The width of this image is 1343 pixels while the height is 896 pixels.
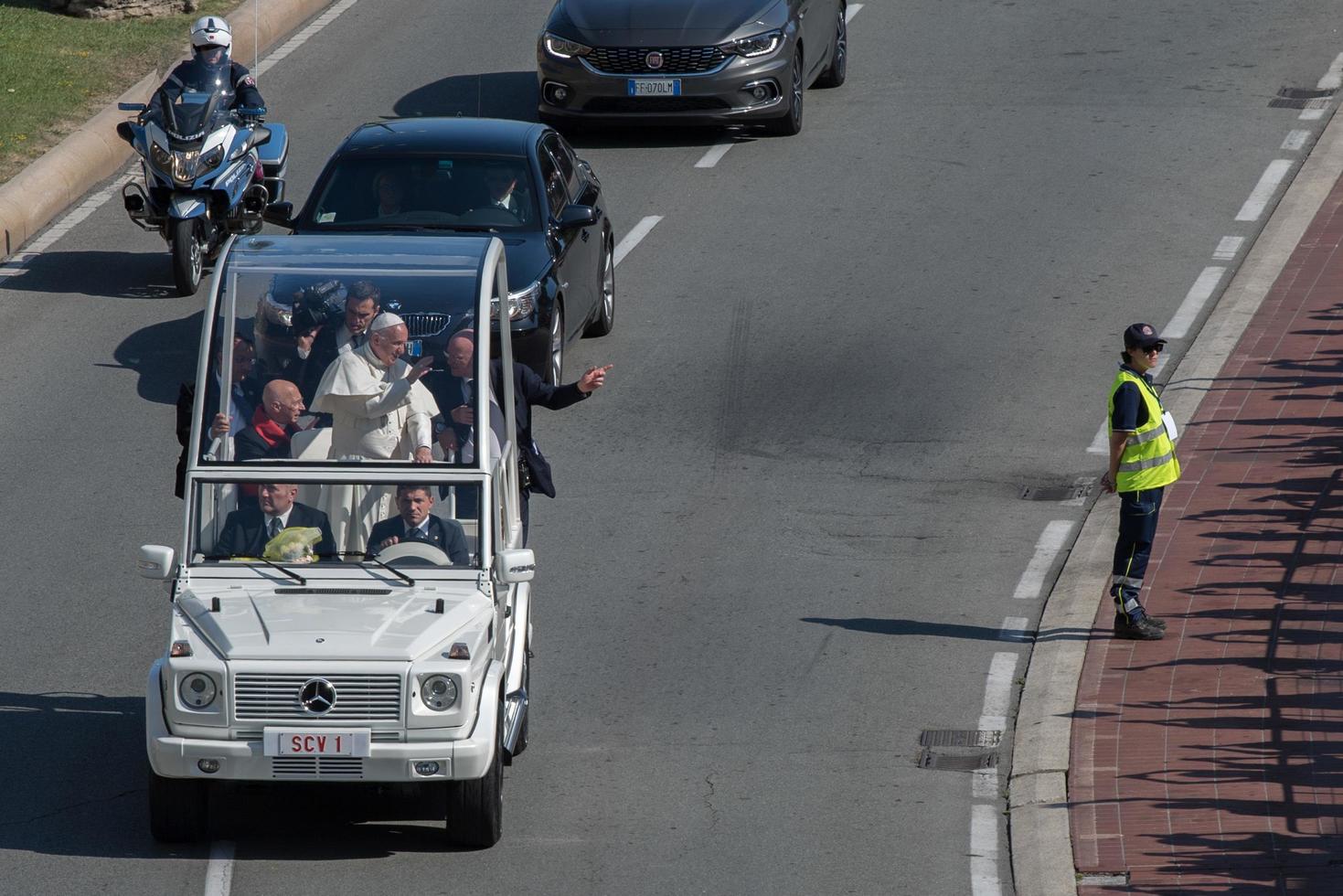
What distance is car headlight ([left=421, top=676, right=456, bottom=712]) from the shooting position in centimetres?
932

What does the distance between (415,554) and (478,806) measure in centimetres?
115

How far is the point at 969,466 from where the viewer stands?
48.4ft

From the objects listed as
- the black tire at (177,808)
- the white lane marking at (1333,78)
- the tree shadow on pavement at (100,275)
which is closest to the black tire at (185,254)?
the tree shadow on pavement at (100,275)

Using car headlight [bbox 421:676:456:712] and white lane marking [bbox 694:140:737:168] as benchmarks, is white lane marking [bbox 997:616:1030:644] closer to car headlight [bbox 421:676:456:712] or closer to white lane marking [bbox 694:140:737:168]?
car headlight [bbox 421:676:456:712]

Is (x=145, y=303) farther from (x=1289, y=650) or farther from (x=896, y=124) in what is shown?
(x=1289, y=650)

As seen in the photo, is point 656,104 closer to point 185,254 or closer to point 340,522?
point 185,254

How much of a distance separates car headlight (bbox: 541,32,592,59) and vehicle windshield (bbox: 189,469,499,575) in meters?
11.5

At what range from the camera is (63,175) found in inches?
794

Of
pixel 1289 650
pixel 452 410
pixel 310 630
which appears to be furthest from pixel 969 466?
pixel 310 630

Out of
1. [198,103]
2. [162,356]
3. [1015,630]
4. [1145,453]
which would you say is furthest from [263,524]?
[198,103]

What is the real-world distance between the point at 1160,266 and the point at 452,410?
9.66 meters

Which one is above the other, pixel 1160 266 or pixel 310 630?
pixel 310 630

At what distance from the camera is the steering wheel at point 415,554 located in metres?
9.92

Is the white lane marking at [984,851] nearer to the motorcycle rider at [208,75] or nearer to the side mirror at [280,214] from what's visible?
the side mirror at [280,214]
